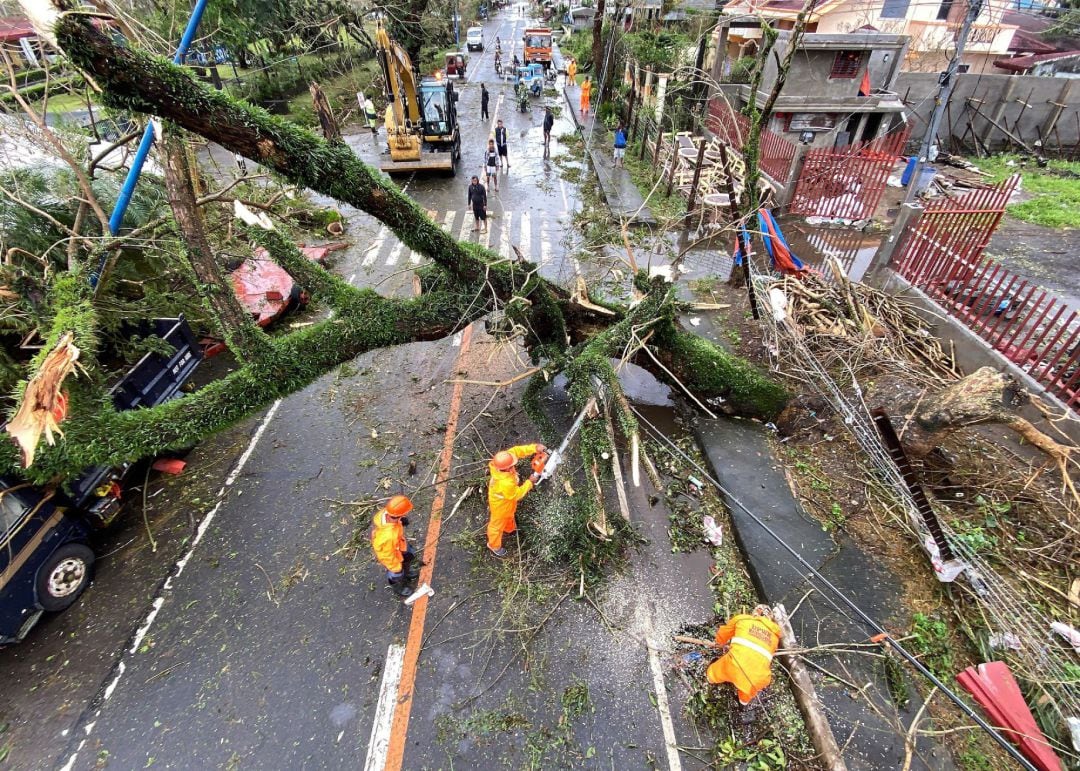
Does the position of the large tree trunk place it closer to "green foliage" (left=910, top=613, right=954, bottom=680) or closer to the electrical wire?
the electrical wire

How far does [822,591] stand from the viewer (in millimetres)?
4855

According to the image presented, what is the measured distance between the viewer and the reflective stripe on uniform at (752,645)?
3.54 meters

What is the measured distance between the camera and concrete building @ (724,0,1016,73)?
20172mm

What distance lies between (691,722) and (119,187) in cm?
975

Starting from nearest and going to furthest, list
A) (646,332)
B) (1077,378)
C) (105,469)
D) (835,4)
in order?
(105,469), (1077,378), (646,332), (835,4)

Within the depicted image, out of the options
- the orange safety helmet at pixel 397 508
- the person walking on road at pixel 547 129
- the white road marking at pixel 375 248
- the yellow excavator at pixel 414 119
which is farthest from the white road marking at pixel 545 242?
the orange safety helmet at pixel 397 508

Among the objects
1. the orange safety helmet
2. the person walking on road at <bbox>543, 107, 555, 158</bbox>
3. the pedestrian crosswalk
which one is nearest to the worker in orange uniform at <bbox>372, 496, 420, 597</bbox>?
the orange safety helmet

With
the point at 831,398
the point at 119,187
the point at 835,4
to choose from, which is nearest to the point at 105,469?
the point at 119,187

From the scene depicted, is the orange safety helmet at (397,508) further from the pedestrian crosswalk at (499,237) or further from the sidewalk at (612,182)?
the sidewalk at (612,182)

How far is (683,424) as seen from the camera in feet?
22.5

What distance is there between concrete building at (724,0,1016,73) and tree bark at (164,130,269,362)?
23240 millimetres

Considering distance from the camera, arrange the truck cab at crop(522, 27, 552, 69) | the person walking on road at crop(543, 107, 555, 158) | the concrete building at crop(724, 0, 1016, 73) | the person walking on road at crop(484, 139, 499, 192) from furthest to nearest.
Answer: the truck cab at crop(522, 27, 552, 69)
the concrete building at crop(724, 0, 1016, 73)
the person walking on road at crop(543, 107, 555, 158)
the person walking on road at crop(484, 139, 499, 192)

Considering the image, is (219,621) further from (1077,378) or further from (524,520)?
(1077,378)

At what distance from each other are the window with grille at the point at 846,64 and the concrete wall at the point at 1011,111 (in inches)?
122
